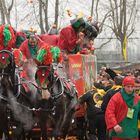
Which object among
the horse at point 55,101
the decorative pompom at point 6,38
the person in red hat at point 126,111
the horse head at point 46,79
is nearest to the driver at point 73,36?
the horse at point 55,101

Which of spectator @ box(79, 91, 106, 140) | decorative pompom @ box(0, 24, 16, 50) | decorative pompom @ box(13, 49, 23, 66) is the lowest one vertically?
spectator @ box(79, 91, 106, 140)

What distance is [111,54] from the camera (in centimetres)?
3766

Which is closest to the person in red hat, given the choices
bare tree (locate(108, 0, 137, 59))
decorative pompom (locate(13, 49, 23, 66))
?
decorative pompom (locate(13, 49, 23, 66))

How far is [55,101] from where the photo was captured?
9.28 metres

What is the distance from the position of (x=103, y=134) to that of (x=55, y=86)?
7.44ft

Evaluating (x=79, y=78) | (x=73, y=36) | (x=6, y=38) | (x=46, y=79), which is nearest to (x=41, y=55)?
(x=46, y=79)

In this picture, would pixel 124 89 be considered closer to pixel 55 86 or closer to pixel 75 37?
pixel 55 86

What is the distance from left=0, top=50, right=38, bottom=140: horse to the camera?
8570mm

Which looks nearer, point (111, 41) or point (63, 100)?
point (63, 100)

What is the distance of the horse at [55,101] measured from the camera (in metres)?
8.84

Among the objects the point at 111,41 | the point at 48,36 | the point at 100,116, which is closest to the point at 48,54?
the point at 100,116

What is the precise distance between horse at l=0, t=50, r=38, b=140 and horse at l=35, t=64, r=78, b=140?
0.96 ft

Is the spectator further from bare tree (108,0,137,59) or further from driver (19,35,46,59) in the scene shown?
bare tree (108,0,137,59)

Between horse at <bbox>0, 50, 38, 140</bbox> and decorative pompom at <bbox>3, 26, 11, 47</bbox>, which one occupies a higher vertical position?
decorative pompom at <bbox>3, 26, 11, 47</bbox>
